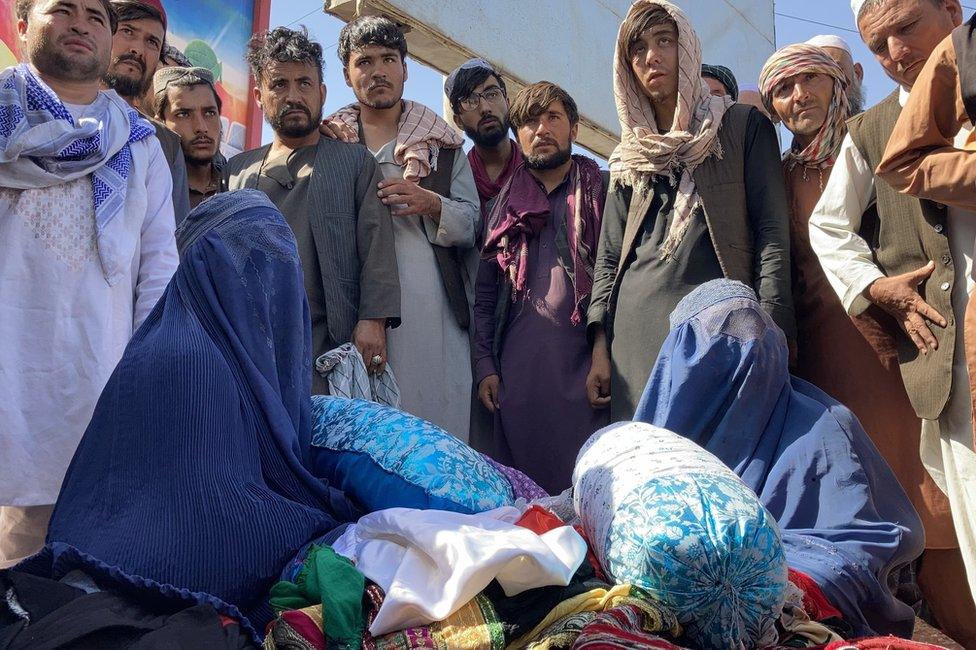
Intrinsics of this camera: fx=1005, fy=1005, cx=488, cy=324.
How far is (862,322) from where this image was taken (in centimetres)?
327

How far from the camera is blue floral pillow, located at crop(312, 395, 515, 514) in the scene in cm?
211

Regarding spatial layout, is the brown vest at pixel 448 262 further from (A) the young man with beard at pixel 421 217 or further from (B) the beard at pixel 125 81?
(B) the beard at pixel 125 81

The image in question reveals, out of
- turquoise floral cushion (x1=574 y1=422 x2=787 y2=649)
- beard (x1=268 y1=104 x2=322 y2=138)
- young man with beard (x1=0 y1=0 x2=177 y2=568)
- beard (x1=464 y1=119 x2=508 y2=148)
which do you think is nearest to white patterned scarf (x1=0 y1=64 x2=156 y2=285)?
young man with beard (x1=0 y1=0 x2=177 y2=568)

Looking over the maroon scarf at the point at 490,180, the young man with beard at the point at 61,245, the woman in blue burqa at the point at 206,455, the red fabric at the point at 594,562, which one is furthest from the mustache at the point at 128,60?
the red fabric at the point at 594,562

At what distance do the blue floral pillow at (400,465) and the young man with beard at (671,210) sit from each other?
53.9 inches

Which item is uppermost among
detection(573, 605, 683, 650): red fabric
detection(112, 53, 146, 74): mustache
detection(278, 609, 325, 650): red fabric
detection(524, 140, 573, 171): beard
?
detection(112, 53, 146, 74): mustache

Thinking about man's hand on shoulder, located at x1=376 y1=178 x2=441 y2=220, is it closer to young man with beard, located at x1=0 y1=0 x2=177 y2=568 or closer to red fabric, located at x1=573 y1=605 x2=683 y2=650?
young man with beard, located at x1=0 y1=0 x2=177 y2=568

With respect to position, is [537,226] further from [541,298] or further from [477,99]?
[477,99]

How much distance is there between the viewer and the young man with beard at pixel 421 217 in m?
3.90

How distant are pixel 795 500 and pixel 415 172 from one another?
2.23m

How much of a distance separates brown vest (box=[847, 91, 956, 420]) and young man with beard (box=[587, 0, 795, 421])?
32 cm

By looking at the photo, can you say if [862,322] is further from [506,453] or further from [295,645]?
[295,645]

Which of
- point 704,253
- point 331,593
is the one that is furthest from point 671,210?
point 331,593

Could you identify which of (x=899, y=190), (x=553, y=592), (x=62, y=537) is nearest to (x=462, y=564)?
(x=553, y=592)
